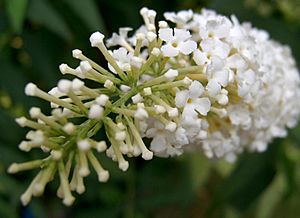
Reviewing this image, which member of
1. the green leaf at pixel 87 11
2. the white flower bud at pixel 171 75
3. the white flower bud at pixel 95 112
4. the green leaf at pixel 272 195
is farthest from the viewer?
the green leaf at pixel 272 195

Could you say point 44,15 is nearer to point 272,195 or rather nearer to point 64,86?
point 64,86

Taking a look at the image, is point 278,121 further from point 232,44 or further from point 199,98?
point 199,98

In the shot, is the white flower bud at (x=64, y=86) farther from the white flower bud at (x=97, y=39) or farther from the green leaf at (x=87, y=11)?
the green leaf at (x=87, y=11)

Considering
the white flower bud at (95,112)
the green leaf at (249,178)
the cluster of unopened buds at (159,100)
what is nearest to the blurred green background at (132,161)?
the green leaf at (249,178)

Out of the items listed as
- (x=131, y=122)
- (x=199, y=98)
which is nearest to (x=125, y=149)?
(x=131, y=122)

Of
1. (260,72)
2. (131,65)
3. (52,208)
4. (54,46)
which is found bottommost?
(52,208)

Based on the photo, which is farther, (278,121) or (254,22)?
(254,22)

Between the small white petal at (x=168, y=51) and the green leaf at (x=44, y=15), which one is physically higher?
the small white petal at (x=168, y=51)
